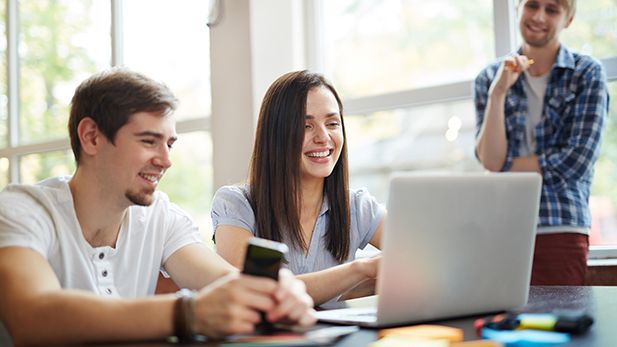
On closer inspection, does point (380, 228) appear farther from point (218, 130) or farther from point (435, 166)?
point (218, 130)

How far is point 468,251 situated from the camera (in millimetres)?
1388

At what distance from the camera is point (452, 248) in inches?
53.6

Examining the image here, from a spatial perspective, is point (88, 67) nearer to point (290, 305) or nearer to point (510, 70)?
point (510, 70)

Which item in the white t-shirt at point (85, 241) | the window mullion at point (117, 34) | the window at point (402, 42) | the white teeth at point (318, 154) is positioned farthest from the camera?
the window mullion at point (117, 34)

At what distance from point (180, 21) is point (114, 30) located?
0.53 metres

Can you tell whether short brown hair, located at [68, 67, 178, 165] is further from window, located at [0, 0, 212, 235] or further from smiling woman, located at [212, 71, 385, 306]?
window, located at [0, 0, 212, 235]

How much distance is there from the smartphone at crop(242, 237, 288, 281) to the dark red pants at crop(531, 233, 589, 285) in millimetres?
1685

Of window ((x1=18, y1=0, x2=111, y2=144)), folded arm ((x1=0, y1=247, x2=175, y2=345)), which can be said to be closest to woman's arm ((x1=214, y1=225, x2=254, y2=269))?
folded arm ((x1=0, y1=247, x2=175, y2=345))

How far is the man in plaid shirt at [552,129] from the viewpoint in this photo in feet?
8.49

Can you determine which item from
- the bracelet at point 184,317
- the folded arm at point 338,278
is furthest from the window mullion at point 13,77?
the bracelet at point 184,317

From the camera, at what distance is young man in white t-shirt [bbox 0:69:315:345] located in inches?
47.1

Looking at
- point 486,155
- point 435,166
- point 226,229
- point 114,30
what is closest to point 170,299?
point 226,229

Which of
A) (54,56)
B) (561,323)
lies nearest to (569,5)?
(561,323)

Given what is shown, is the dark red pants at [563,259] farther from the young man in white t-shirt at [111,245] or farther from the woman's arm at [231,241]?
the young man in white t-shirt at [111,245]
